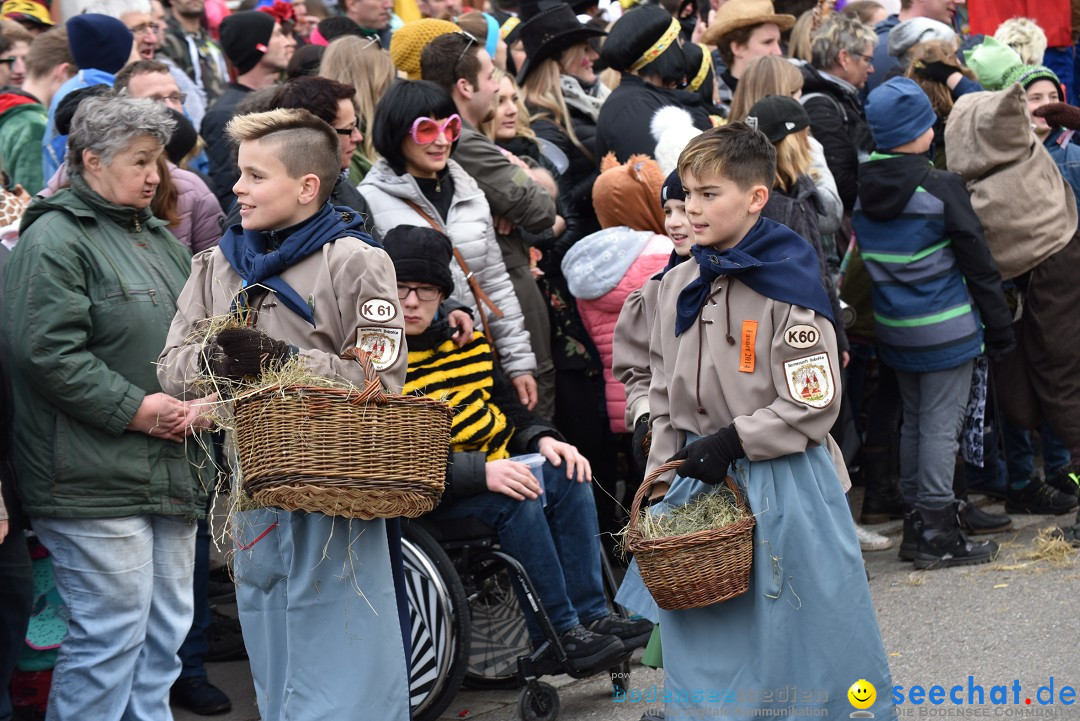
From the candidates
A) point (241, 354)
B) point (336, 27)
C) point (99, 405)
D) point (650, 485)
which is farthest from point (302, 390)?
point (336, 27)

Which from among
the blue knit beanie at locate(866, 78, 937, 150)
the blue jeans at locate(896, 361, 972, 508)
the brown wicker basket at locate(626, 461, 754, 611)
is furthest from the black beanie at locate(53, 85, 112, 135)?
the blue jeans at locate(896, 361, 972, 508)

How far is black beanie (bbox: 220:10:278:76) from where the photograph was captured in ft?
24.2

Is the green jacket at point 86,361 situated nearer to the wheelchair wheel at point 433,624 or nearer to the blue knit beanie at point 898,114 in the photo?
the wheelchair wheel at point 433,624

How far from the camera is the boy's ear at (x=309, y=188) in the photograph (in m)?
4.17

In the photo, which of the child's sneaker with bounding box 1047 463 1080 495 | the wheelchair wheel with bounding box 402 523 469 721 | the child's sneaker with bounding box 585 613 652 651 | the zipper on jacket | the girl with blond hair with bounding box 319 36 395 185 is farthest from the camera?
the child's sneaker with bounding box 1047 463 1080 495

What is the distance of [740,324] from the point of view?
4.09m

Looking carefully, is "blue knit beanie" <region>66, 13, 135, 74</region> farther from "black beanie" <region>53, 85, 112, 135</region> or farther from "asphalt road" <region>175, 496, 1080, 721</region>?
"asphalt road" <region>175, 496, 1080, 721</region>

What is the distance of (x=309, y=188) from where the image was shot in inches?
165

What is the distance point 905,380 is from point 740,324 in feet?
11.0

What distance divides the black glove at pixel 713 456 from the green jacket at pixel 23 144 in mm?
3699

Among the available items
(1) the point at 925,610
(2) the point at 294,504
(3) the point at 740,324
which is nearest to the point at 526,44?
(1) the point at 925,610

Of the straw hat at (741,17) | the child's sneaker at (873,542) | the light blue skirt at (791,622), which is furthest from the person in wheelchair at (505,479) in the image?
the straw hat at (741,17)

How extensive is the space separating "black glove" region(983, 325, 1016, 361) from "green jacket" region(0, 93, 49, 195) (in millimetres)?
4547

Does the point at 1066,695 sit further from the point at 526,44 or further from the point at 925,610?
the point at 526,44
